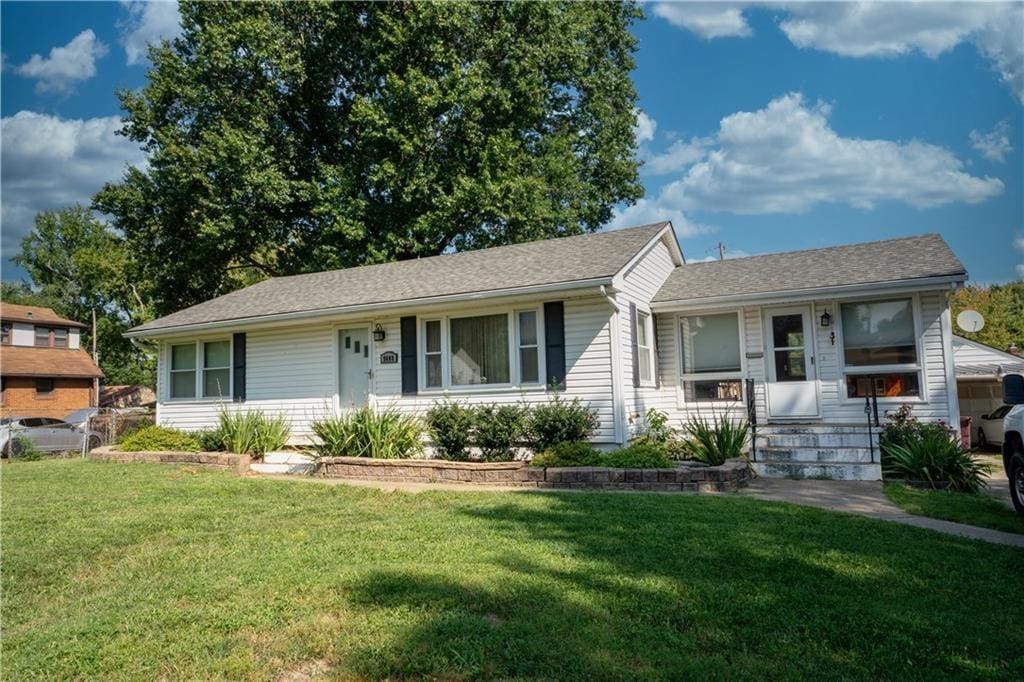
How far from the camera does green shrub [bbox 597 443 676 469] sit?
8.53m

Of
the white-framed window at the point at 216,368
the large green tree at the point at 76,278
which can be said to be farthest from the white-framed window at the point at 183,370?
the large green tree at the point at 76,278

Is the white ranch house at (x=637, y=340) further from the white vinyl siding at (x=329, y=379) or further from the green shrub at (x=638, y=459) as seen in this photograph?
the green shrub at (x=638, y=459)

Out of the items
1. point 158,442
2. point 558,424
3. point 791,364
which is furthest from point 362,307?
point 791,364

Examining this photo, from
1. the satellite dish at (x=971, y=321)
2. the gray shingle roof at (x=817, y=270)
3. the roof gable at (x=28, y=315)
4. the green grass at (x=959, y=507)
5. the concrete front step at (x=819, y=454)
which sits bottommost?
the green grass at (x=959, y=507)

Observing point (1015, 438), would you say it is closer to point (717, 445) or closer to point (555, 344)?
point (717, 445)

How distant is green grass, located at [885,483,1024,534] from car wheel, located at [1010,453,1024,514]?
0.12 metres

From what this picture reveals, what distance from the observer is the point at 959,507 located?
266 inches

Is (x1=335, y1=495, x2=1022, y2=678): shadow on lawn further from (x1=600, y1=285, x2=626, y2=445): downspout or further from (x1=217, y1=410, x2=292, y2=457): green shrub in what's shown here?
(x1=217, y1=410, x2=292, y2=457): green shrub

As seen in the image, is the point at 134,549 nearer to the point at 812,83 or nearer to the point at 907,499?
the point at 907,499

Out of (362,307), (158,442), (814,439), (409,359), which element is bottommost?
(814,439)

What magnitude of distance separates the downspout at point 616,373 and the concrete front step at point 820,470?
2151 mm

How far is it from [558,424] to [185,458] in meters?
7.01

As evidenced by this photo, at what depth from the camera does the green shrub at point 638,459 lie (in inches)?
336

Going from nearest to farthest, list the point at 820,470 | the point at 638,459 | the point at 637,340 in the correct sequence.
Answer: the point at 638,459 < the point at 820,470 < the point at 637,340
